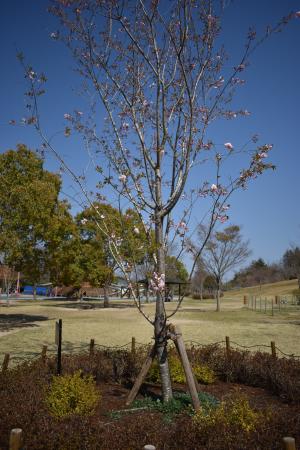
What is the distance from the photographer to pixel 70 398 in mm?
5988

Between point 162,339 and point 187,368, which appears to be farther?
point 162,339

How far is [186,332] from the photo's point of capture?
19375 mm

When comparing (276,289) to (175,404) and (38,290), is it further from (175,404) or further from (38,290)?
(175,404)

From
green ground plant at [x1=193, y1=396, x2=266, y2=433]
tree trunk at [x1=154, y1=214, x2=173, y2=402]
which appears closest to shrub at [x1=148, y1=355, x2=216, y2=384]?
tree trunk at [x1=154, y1=214, x2=173, y2=402]

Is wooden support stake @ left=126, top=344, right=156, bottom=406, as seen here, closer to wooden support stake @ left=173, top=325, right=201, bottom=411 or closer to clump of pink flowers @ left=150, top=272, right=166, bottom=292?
wooden support stake @ left=173, top=325, right=201, bottom=411

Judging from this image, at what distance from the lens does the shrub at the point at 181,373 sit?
26.4 ft

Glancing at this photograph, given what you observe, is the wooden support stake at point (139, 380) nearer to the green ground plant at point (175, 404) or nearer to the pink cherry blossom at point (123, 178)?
the green ground plant at point (175, 404)

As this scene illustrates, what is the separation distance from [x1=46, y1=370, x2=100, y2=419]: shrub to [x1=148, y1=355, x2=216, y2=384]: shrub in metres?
2.38

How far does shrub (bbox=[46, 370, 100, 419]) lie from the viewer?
228 inches

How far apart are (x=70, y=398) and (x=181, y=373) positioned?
305 centimetres

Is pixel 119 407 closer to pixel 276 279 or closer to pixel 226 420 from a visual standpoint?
pixel 226 420

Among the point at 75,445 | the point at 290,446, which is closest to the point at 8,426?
the point at 75,445

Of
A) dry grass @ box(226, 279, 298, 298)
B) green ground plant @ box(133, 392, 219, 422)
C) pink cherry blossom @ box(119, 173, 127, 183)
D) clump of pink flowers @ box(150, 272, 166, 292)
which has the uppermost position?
pink cherry blossom @ box(119, 173, 127, 183)

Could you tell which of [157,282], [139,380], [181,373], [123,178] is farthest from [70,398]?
[123,178]
